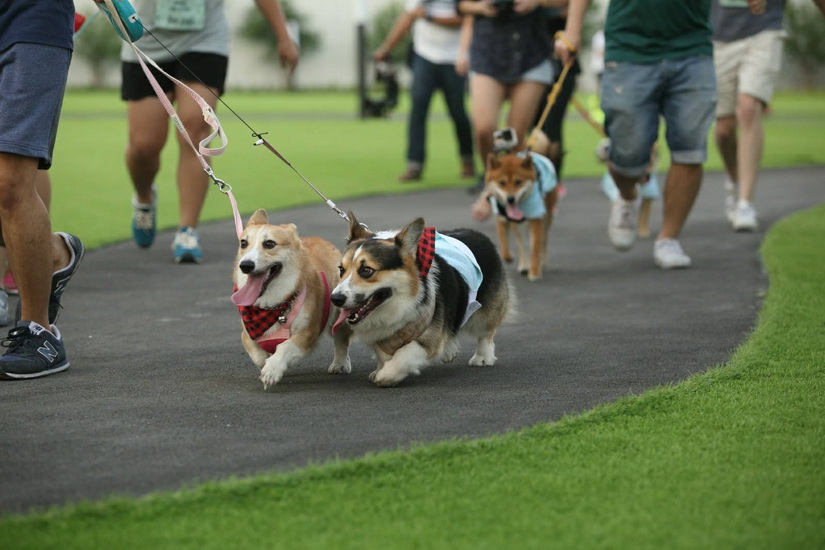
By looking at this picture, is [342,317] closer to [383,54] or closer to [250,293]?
[250,293]

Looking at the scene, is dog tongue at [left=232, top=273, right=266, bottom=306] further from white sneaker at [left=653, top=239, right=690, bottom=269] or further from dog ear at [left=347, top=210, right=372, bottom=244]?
white sneaker at [left=653, top=239, right=690, bottom=269]

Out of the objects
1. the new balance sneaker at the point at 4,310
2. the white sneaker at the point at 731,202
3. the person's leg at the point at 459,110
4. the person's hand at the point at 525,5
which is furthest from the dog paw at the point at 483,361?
the person's leg at the point at 459,110

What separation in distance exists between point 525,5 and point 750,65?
1965mm

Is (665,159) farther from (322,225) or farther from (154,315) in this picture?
(154,315)

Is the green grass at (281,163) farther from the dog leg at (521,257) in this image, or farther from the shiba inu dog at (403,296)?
the shiba inu dog at (403,296)

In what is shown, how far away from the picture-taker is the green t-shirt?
23.7 ft

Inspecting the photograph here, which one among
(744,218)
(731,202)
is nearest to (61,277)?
(744,218)

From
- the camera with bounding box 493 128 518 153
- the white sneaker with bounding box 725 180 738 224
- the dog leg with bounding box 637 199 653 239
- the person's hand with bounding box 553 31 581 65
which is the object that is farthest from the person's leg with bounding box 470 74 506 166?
the white sneaker with bounding box 725 180 738 224

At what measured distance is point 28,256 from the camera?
15.1ft

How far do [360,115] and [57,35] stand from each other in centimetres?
2337

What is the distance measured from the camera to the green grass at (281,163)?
10.8 m

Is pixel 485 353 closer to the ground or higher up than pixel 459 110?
higher up

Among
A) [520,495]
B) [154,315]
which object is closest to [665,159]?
[154,315]

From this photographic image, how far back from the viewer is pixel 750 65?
904 centimetres
